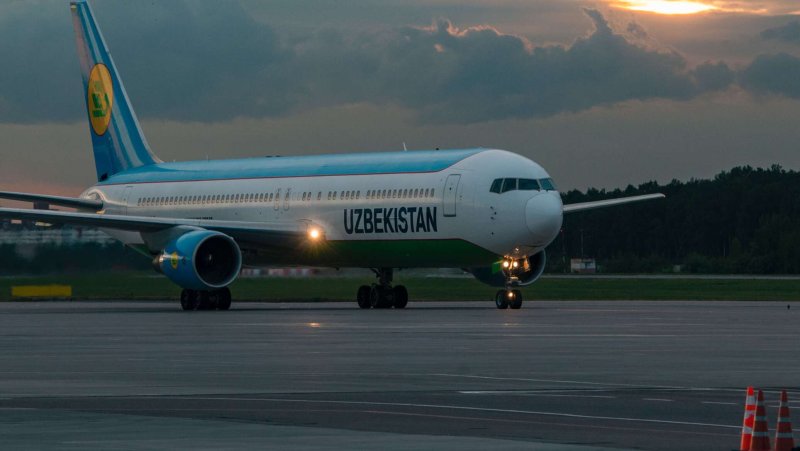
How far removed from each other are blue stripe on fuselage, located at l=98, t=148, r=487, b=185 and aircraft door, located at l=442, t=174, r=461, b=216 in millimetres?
679

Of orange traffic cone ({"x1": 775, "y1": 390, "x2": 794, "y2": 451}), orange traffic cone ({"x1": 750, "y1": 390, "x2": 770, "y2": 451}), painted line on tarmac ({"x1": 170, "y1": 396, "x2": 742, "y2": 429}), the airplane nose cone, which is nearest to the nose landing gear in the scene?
the airplane nose cone

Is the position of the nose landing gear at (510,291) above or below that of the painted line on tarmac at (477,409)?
above

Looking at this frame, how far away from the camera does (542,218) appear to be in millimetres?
46500

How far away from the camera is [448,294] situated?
211 ft

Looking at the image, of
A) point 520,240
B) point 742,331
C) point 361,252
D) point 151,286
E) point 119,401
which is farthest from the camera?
point 151,286

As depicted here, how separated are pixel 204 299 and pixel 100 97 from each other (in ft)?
51.5

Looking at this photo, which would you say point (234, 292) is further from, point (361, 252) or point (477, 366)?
point (477, 366)

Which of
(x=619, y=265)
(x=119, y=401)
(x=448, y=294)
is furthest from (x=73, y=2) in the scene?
(x=619, y=265)

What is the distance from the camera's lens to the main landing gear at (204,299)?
163 feet

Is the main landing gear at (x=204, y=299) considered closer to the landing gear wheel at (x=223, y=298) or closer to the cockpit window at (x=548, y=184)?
the landing gear wheel at (x=223, y=298)

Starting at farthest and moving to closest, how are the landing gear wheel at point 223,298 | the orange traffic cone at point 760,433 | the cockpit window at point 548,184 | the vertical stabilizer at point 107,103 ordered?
1. the vertical stabilizer at point 107,103
2. the landing gear wheel at point 223,298
3. the cockpit window at point 548,184
4. the orange traffic cone at point 760,433

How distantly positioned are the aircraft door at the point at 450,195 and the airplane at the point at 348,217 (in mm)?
41

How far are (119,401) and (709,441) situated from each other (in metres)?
6.81

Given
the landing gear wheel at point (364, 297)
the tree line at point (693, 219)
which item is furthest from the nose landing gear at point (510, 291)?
the tree line at point (693, 219)
